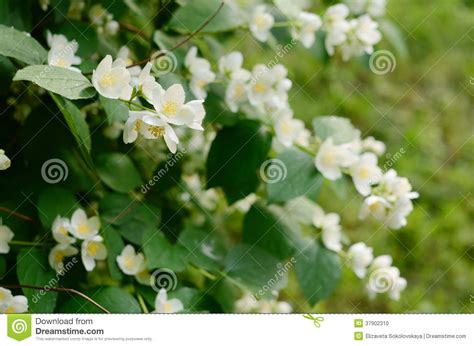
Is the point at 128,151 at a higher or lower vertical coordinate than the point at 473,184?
lower

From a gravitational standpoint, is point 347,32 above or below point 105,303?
above

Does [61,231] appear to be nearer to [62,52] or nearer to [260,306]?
[62,52]

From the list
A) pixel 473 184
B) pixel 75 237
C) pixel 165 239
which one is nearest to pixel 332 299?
pixel 473 184

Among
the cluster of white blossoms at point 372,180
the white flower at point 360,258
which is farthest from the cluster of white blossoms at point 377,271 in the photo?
the cluster of white blossoms at point 372,180

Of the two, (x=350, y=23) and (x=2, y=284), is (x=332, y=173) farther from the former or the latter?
(x=2, y=284)

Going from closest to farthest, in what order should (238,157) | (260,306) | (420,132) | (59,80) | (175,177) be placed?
(59,80) < (238,157) < (175,177) < (260,306) < (420,132)

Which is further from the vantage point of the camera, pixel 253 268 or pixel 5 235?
pixel 253 268

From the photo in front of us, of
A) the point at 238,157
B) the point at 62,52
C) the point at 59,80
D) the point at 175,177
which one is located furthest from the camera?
the point at 175,177
